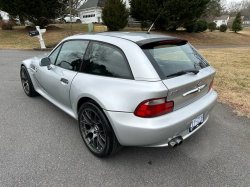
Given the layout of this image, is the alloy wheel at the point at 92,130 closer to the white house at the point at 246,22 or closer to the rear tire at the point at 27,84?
the rear tire at the point at 27,84

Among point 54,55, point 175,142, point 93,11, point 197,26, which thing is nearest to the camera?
point 175,142

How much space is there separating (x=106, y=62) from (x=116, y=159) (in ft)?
4.14

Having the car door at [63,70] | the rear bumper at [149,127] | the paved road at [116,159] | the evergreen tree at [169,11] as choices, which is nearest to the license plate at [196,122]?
the rear bumper at [149,127]

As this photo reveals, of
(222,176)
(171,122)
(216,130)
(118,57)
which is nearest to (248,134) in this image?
(216,130)

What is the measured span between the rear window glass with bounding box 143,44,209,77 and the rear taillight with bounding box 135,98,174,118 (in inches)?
12.9

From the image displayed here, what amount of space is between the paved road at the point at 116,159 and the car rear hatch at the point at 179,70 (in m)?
0.79

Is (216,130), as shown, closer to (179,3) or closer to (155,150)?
(155,150)

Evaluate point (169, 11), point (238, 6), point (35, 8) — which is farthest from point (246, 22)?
point (35, 8)

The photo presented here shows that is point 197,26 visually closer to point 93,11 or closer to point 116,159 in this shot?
point 93,11

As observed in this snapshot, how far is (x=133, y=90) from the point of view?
5.96ft

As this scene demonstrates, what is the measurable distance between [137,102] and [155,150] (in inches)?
40.2

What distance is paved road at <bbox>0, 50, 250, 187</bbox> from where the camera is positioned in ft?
6.50

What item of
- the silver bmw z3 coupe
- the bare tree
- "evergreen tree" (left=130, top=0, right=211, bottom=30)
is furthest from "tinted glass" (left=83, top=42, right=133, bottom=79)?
the bare tree

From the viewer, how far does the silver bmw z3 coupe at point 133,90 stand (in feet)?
5.98
